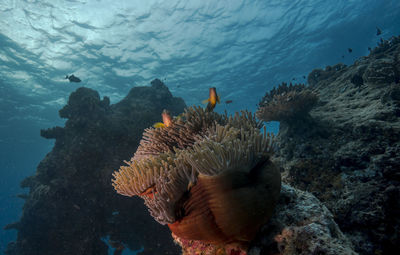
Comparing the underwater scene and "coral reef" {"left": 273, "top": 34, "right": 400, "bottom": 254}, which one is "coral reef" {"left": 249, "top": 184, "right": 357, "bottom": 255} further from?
"coral reef" {"left": 273, "top": 34, "right": 400, "bottom": 254}

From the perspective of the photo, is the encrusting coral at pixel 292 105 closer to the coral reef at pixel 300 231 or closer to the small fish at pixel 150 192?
the coral reef at pixel 300 231

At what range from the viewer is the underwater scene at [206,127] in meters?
1.92

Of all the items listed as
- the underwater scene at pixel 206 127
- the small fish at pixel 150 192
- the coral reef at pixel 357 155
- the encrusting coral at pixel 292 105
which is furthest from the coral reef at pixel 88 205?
the small fish at pixel 150 192

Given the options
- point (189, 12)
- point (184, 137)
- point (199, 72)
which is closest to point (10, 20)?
point (189, 12)

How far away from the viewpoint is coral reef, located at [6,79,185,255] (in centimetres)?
878

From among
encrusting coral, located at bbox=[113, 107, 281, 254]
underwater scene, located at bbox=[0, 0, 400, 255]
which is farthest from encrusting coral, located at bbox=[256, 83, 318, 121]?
encrusting coral, located at bbox=[113, 107, 281, 254]

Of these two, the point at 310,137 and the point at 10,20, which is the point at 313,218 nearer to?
the point at 310,137

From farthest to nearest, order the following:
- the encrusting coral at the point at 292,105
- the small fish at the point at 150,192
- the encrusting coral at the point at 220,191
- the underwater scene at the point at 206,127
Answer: the encrusting coral at the point at 292,105 → the small fish at the point at 150,192 → the underwater scene at the point at 206,127 → the encrusting coral at the point at 220,191

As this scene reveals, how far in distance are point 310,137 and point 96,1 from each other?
16.5m

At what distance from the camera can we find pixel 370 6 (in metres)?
19.8

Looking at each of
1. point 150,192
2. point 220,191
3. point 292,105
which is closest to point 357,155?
point 292,105

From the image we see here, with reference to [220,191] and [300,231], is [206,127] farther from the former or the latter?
[300,231]

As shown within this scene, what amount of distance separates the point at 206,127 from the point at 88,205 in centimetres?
870

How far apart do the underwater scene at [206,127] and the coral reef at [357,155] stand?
0.03 m
